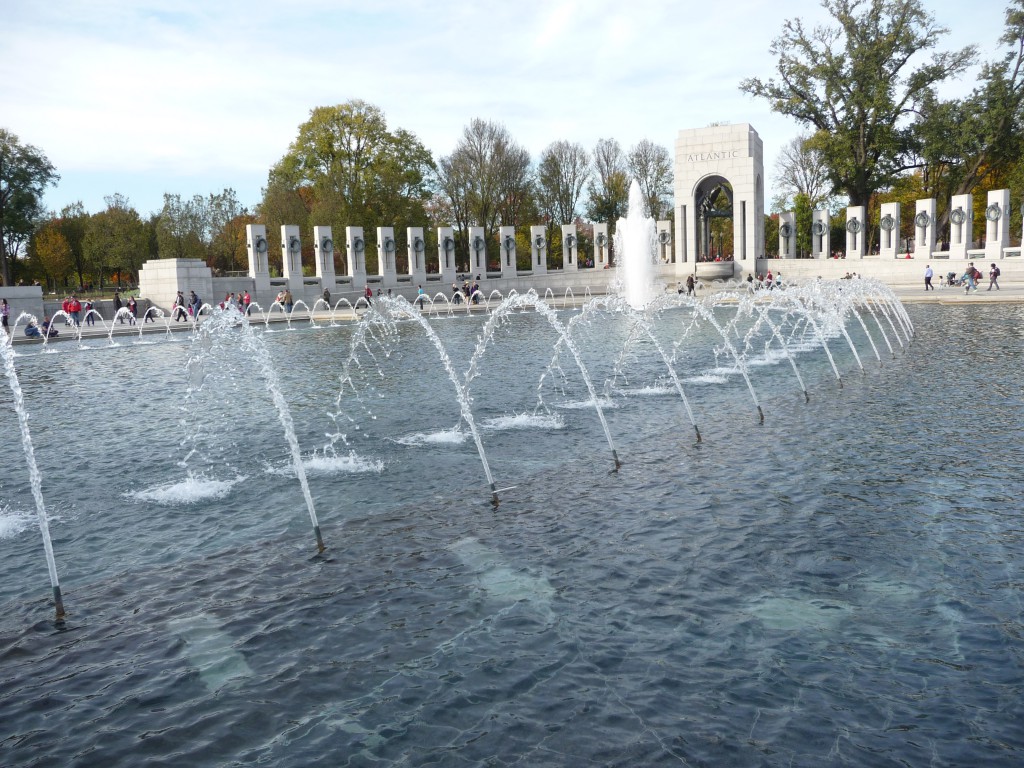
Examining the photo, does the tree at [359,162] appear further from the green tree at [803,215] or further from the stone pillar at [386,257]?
the green tree at [803,215]

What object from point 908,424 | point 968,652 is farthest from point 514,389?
point 968,652

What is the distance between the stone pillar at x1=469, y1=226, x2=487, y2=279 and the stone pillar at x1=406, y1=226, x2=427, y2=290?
12.4ft

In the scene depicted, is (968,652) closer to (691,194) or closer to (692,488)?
(692,488)

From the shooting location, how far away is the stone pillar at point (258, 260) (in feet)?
137

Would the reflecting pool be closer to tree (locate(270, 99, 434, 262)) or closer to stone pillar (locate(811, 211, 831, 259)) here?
stone pillar (locate(811, 211, 831, 259))

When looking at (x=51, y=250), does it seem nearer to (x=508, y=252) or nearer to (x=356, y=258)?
(x=356, y=258)

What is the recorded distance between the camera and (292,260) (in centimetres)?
4384

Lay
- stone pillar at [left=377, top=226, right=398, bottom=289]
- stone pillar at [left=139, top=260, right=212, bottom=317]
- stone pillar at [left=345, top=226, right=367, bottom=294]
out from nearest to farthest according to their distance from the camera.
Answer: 1. stone pillar at [left=139, top=260, right=212, bottom=317]
2. stone pillar at [left=345, top=226, right=367, bottom=294]
3. stone pillar at [left=377, top=226, right=398, bottom=289]

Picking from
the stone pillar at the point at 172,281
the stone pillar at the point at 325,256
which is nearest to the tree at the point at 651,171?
the stone pillar at the point at 325,256

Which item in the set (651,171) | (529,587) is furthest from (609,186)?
(529,587)

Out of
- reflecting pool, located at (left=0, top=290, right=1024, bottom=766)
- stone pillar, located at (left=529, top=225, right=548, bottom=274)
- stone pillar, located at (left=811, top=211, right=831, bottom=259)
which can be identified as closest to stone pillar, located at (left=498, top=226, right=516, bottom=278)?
stone pillar, located at (left=529, top=225, right=548, bottom=274)

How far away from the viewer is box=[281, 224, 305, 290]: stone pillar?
4306cm

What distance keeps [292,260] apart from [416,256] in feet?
27.6

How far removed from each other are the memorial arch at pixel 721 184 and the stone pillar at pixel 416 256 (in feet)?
57.5
